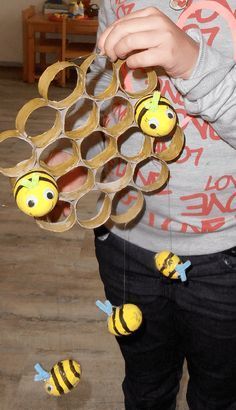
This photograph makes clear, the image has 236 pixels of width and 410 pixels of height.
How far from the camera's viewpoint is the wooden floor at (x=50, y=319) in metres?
1.04

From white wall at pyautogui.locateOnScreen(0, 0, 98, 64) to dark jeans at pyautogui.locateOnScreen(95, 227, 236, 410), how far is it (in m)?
3.27

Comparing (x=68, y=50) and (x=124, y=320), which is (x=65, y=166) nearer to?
(x=124, y=320)

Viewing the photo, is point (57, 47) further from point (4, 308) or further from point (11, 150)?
point (4, 308)

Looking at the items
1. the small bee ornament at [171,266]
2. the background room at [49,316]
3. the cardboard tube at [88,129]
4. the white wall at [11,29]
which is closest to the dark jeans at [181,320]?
the small bee ornament at [171,266]

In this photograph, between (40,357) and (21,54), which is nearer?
(40,357)

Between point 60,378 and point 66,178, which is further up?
point 66,178

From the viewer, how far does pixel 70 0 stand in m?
3.53

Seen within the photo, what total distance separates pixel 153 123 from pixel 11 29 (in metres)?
3.49

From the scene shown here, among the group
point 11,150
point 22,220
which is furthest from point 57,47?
point 22,220

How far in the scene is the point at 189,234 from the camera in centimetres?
61

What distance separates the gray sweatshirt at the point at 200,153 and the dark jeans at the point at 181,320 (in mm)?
22

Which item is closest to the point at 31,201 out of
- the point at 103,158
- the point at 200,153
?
the point at 103,158

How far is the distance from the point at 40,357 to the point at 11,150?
1226mm

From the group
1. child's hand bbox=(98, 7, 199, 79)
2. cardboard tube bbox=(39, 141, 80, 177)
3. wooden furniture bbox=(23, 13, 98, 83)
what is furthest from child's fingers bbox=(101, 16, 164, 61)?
wooden furniture bbox=(23, 13, 98, 83)
